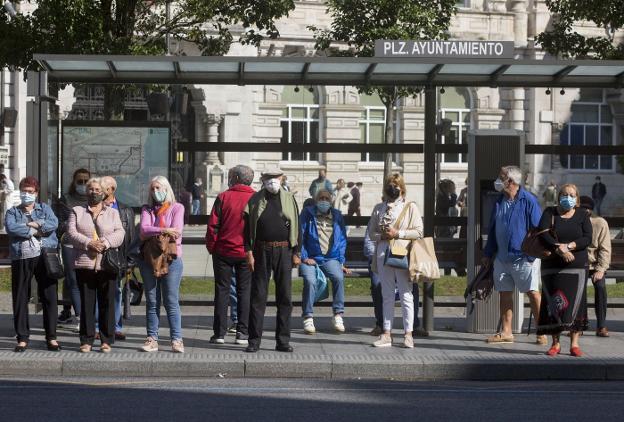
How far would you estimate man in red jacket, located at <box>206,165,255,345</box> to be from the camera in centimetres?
1323

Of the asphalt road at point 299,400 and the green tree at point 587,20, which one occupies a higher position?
the green tree at point 587,20

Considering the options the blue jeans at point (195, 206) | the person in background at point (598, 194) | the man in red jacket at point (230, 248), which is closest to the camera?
the man in red jacket at point (230, 248)

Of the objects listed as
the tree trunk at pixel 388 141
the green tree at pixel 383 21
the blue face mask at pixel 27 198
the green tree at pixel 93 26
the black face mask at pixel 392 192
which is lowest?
the blue face mask at pixel 27 198

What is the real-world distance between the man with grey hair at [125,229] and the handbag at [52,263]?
548 millimetres

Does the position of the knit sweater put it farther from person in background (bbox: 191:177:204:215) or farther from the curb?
person in background (bbox: 191:177:204:215)

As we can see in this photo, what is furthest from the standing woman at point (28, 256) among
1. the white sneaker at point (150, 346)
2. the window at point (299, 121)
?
the window at point (299, 121)

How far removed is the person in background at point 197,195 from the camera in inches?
613

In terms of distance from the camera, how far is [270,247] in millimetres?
12984

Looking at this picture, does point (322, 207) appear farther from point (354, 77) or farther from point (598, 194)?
point (598, 194)

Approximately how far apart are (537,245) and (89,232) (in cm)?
404

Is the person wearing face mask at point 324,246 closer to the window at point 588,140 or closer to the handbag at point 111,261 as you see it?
the handbag at point 111,261

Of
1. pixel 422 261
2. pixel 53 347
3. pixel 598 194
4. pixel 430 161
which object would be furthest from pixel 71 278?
pixel 598 194

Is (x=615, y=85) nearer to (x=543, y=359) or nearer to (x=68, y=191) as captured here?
(x=543, y=359)

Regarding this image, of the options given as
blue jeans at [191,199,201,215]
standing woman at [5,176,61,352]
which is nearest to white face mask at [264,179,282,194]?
standing woman at [5,176,61,352]
